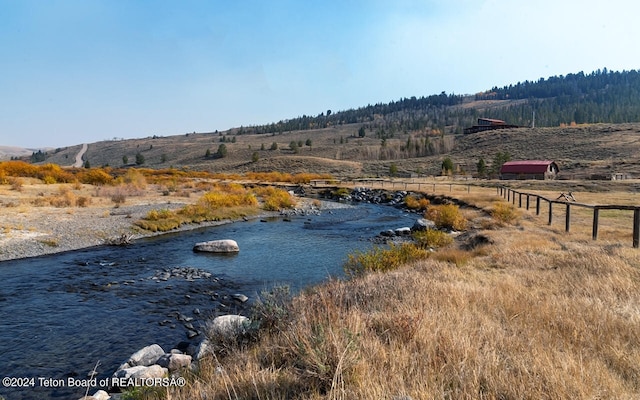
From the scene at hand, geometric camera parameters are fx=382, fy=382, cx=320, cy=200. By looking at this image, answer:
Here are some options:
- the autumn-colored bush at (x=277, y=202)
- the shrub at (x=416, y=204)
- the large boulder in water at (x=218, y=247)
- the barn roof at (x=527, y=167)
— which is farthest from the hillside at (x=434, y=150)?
the large boulder in water at (x=218, y=247)

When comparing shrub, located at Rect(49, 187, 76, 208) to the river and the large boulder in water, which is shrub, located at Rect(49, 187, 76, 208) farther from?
the large boulder in water

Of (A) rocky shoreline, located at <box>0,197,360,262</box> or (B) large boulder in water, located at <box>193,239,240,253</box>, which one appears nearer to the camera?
(A) rocky shoreline, located at <box>0,197,360,262</box>

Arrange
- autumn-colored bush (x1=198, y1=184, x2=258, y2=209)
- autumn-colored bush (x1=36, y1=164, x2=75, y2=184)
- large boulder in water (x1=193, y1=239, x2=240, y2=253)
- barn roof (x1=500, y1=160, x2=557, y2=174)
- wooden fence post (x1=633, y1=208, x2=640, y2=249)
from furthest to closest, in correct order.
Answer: barn roof (x1=500, y1=160, x2=557, y2=174) < autumn-colored bush (x1=36, y1=164, x2=75, y2=184) < autumn-colored bush (x1=198, y1=184, x2=258, y2=209) < large boulder in water (x1=193, y1=239, x2=240, y2=253) < wooden fence post (x1=633, y1=208, x2=640, y2=249)

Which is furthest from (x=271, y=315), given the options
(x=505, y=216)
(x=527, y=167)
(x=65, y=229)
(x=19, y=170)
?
(x=527, y=167)

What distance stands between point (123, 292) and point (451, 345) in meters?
11.8

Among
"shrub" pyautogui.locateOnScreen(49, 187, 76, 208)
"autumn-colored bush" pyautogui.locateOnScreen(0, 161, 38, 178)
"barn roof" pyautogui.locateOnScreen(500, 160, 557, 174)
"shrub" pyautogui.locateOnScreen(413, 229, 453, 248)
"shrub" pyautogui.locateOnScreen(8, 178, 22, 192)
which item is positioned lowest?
"barn roof" pyautogui.locateOnScreen(500, 160, 557, 174)

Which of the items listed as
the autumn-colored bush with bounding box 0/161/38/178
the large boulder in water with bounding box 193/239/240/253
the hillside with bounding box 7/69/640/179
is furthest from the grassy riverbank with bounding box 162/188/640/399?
the hillside with bounding box 7/69/640/179

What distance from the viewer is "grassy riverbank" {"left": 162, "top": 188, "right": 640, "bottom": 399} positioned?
11.8 feet

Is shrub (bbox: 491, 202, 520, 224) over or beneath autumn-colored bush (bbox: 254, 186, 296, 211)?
over

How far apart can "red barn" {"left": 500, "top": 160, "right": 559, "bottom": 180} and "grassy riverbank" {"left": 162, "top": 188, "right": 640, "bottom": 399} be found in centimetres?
6383

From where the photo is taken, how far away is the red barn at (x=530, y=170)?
64.5 metres

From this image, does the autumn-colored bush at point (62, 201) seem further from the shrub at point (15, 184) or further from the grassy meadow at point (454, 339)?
the grassy meadow at point (454, 339)

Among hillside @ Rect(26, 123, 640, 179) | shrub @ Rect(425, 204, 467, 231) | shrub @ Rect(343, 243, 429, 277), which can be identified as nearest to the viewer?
shrub @ Rect(343, 243, 429, 277)

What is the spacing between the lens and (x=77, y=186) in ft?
127
